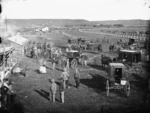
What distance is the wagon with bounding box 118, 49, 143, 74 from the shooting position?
22.1 m

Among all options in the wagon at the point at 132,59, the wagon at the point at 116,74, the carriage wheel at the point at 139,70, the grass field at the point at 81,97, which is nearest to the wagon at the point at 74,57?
the grass field at the point at 81,97

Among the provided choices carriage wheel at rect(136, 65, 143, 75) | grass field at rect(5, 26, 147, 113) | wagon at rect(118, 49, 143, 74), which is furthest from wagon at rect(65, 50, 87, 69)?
carriage wheel at rect(136, 65, 143, 75)

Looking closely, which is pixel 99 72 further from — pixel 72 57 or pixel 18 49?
pixel 18 49

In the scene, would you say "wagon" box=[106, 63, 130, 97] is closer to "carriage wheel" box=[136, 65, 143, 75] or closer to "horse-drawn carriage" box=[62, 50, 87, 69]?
"carriage wheel" box=[136, 65, 143, 75]

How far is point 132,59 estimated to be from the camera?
23.6 meters

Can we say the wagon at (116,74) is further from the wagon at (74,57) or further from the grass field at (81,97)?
the wagon at (74,57)

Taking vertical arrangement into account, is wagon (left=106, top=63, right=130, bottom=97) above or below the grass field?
above

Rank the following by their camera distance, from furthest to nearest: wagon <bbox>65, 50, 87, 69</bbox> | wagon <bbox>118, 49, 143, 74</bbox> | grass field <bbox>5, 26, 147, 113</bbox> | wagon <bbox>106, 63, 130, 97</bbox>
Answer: wagon <bbox>65, 50, 87, 69</bbox> < wagon <bbox>118, 49, 143, 74</bbox> < wagon <bbox>106, 63, 130, 97</bbox> < grass field <bbox>5, 26, 147, 113</bbox>

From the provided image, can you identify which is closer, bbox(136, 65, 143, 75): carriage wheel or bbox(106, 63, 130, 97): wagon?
bbox(106, 63, 130, 97): wagon

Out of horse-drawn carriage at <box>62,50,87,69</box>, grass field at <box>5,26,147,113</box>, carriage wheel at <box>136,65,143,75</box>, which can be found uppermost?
horse-drawn carriage at <box>62,50,87,69</box>

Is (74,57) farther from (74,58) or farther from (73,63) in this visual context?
(73,63)

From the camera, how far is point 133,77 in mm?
20109

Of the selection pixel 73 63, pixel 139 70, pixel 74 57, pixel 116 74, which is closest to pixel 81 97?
pixel 116 74

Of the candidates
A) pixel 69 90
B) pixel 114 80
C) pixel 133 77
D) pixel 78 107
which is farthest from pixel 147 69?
pixel 78 107
